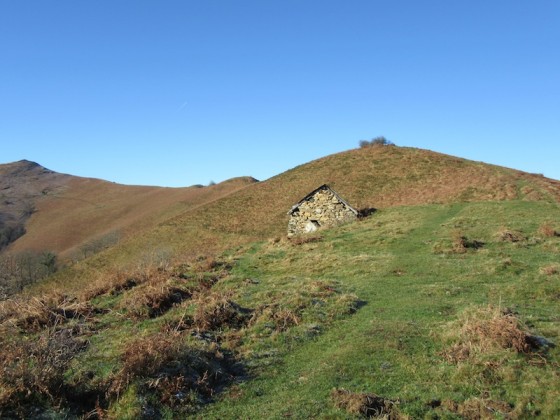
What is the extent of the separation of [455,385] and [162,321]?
28.0ft

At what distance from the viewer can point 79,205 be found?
360ft

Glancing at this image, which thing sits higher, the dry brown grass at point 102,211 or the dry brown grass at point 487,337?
the dry brown grass at point 102,211

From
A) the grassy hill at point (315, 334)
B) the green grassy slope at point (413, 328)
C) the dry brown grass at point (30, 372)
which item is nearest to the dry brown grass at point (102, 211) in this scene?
the green grassy slope at point (413, 328)

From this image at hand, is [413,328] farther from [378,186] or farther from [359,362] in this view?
[378,186]

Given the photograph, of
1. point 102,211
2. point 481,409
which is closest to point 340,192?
point 481,409

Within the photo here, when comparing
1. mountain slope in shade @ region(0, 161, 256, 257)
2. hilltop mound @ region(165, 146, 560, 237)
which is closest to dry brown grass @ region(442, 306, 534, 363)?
hilltop mound @ region(165, 146, 560, 237)

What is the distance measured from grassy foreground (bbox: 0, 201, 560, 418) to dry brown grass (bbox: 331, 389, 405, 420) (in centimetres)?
3

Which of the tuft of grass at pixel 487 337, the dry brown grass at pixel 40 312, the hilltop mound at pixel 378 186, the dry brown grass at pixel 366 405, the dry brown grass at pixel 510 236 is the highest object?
the hilltop mound at pixel 378 186

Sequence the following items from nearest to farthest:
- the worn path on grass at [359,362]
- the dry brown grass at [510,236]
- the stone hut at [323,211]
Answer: the worn path on grass at [359,362]
the dry brown grass at [510,236]
the stone hut at [323,211]

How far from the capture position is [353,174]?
2477 inches

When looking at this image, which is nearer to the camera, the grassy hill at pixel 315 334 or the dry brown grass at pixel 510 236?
the grassy hill at pixel 315 334

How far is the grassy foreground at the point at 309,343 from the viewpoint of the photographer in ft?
26.4

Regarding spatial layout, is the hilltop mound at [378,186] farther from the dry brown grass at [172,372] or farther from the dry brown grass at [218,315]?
the dry brown grass at [172,372]

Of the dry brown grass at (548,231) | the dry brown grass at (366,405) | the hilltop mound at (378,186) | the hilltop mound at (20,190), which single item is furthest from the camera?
the hilltop mound at (20,190)
